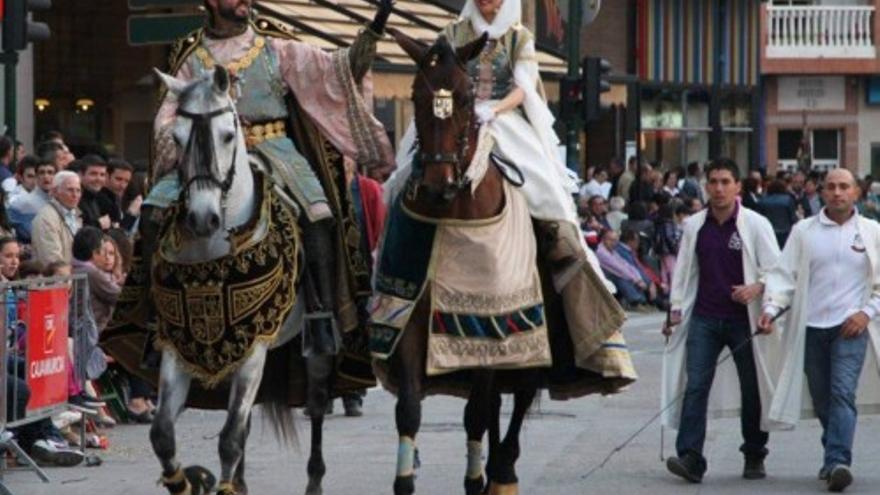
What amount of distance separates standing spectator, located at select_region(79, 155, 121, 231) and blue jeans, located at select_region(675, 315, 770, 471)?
5887 millimetres

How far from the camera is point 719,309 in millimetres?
13727

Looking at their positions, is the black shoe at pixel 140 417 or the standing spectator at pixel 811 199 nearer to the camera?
the black shoe at pixel 140 417

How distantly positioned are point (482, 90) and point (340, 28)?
1754cm

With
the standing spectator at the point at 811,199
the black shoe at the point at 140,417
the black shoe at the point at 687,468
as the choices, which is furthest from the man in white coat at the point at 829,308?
the standing spectator at the point at 811,199

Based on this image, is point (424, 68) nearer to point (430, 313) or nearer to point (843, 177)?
point (430, 313)

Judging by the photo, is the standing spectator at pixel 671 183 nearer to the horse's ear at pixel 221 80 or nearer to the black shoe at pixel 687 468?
the black shoe at pixel 687 468

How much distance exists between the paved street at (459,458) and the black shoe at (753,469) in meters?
0.08

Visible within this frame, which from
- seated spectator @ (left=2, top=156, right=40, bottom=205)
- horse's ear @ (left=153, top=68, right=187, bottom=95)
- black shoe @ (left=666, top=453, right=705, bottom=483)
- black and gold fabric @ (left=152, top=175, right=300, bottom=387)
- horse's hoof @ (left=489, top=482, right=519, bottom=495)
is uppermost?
horse's ear @ (left=153, top=68, right=187, bottom=95)

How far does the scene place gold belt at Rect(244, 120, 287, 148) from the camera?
12.0 metres

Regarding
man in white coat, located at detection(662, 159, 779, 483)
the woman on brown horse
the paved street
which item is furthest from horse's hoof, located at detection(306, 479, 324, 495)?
man in white coat, located at detection(662, 159, 779, 483)

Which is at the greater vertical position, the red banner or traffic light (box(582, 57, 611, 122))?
traffic light (box(582, 57, 611, 122))

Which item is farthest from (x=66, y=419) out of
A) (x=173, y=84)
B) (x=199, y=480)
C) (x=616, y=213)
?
(x=616, y=213)

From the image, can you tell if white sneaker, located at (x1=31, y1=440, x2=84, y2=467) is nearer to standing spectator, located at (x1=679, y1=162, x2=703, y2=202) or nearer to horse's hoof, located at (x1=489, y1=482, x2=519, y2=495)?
horse's hoof, located at (x1=489, y1=482, x2=519, y2=495)

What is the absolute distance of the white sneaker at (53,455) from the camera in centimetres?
1424
